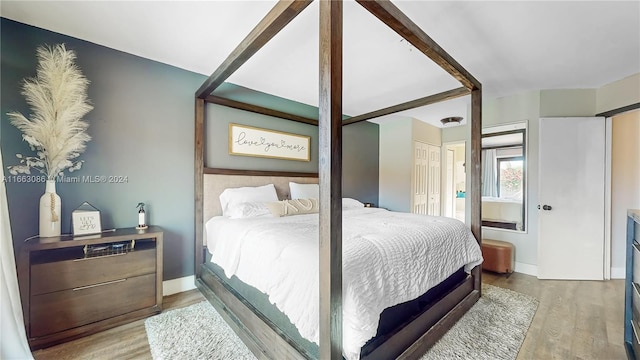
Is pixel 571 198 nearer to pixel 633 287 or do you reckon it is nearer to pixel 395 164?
pixel 633 287

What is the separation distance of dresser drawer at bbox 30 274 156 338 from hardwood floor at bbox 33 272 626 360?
5.3 inches

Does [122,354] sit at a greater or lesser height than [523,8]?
lesser

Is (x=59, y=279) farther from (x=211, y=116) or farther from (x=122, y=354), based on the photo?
(x=211, y=116)

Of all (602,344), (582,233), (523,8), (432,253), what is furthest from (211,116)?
(582,233)

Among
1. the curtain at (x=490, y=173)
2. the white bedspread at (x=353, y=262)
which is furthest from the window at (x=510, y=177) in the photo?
the white bedspread at (x=353, y=262)

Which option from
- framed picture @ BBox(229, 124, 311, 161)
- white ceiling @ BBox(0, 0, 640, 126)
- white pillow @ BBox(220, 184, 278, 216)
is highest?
white ceiling @ BBox(0, 0, 640, 126)

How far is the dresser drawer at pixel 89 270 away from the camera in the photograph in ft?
5.76

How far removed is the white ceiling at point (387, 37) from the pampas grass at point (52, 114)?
0.40m

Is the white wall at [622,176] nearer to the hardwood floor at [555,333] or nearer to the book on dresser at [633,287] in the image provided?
the hardwood floor at [555,333]

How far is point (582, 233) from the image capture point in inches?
127

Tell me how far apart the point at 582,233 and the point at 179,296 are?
4906mm

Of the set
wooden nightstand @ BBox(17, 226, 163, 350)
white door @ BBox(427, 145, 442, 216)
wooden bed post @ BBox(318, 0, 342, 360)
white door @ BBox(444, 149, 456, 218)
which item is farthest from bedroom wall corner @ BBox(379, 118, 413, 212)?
wooden nightstand @ BBox(17, 226, 163, 350)

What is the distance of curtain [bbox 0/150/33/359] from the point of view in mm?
1393

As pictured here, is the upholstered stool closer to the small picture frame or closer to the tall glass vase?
the small picture frame
